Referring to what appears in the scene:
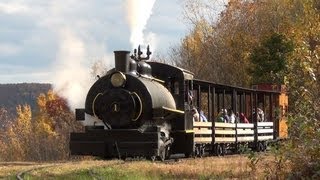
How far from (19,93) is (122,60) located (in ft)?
368

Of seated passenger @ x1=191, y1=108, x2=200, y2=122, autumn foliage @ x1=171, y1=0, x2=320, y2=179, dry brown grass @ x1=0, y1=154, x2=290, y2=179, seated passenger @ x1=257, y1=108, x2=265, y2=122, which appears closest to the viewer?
dry brown grass @ x1=0, y1=154, x2=290, y2=179

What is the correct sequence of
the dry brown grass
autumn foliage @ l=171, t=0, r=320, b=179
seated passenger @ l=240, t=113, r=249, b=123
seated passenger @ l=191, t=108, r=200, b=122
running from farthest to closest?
autumn foliage @ l=171, t=0, r=320, b=179
seated passenger @ l=240, t=113, r=249, b=123
seated passenger @ l=191, t=108, r=200, b=122
the dry brown grass

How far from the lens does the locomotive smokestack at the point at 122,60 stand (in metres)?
16.8

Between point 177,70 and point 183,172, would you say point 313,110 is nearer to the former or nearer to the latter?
point 183,172

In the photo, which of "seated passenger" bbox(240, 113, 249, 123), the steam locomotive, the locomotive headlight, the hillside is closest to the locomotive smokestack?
the steam locomotive

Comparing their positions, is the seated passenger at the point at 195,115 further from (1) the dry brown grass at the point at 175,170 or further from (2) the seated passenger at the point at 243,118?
(2) the seated passenger at the point at 243,118

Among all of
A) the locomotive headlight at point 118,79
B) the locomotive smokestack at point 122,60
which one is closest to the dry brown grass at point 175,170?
the locomotive headlight at point 118,79

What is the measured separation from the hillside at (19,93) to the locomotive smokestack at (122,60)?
99954 mm

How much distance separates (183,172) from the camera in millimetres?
13961

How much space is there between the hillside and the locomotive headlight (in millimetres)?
100088

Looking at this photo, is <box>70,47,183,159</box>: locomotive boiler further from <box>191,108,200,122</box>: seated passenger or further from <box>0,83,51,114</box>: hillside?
<box>0,83,51,114</box>: hillside

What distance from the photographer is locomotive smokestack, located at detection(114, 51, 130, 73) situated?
55.2 ft

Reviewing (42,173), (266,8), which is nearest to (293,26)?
(266,8)

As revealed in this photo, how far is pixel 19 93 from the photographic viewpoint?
125875 millimetres
